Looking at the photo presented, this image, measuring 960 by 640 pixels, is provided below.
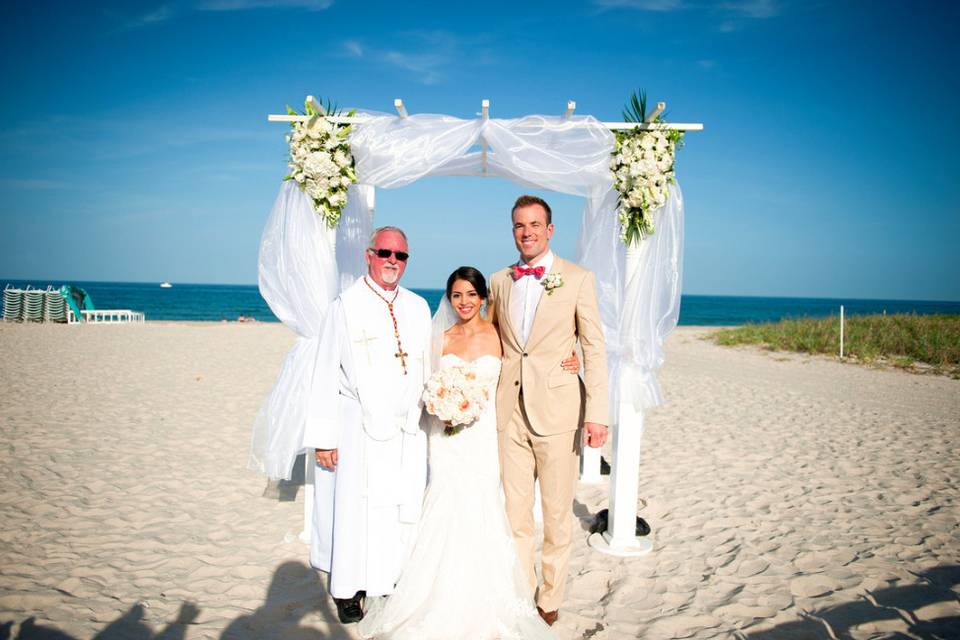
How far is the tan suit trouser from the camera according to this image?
341cm

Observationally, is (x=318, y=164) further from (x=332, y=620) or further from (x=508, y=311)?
(x=332, y=620)

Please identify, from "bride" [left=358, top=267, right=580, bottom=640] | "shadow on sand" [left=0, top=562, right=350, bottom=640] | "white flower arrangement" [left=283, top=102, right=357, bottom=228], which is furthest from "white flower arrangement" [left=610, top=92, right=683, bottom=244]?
"shadow on sand" [left=0, top=562, right=350, bottom=640]

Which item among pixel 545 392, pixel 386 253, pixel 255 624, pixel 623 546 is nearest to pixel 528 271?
pixel 545 392

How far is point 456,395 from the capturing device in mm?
3127

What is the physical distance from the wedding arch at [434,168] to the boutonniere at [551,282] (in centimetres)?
121

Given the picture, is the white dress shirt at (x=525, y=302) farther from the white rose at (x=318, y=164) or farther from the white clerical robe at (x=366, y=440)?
the white rose at (x=318, y=164)

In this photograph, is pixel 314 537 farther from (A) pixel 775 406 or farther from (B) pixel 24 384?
(B) pixel 24 384

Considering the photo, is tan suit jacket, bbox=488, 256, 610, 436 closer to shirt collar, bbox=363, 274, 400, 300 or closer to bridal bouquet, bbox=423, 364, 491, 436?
bridal bouquet, bbox=423, 364, 491, 436

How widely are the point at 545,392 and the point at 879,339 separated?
18.8m

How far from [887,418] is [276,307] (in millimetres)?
10098

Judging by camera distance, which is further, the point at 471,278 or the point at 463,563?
the point at 471,278

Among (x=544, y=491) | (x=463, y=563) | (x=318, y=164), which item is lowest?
(x=463, y=563)

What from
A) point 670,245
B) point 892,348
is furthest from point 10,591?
point 892,348

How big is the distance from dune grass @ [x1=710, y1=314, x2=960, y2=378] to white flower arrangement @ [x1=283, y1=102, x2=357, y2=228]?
1619 centimetres
